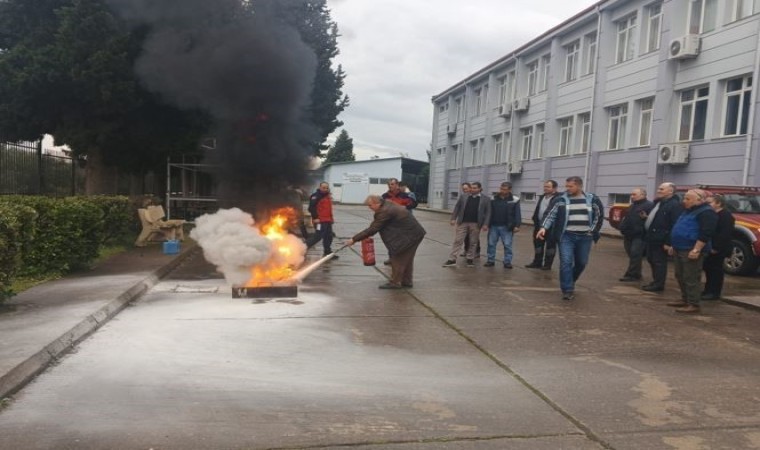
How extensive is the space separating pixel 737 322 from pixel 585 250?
193 centimetres

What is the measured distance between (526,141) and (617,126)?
795 centimetres

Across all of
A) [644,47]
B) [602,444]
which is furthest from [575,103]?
[602,444]

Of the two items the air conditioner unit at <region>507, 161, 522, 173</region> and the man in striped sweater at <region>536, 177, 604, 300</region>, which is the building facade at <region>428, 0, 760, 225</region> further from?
the man in striped sweater at <region>536, 177, 604, 300</region>

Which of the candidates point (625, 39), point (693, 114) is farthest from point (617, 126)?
point (693, 114)

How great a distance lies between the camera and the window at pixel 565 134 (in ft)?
84.2

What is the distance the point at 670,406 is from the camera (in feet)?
13.6

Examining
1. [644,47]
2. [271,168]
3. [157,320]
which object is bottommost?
[157,320]

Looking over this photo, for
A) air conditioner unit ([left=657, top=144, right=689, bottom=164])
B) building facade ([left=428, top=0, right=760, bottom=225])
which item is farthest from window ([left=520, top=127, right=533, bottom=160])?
air conditioner unit ([left=657, top=144, right=689, bottom=164])

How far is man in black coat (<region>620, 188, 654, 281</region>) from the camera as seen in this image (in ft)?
32.2

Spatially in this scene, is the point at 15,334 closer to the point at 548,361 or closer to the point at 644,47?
the point at 548,361

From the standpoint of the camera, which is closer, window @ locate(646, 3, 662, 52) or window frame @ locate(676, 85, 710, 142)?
window frame @ locate(676, 85, 710, 142)

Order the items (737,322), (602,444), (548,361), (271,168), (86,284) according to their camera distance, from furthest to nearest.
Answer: (271,168), (86,284), (737,322), (548,361), (602,444)

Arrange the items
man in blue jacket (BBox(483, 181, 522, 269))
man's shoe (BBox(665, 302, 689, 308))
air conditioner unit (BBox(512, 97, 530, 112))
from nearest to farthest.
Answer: man's shoe (BBox(665, 302, 689, 308)) < man in blue jacket (BBox(483, 181, 522, 269)) < air conditioner unit (BBox(512, 97, 530, 112))

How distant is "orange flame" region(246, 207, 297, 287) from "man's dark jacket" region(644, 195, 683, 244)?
5253 mm
